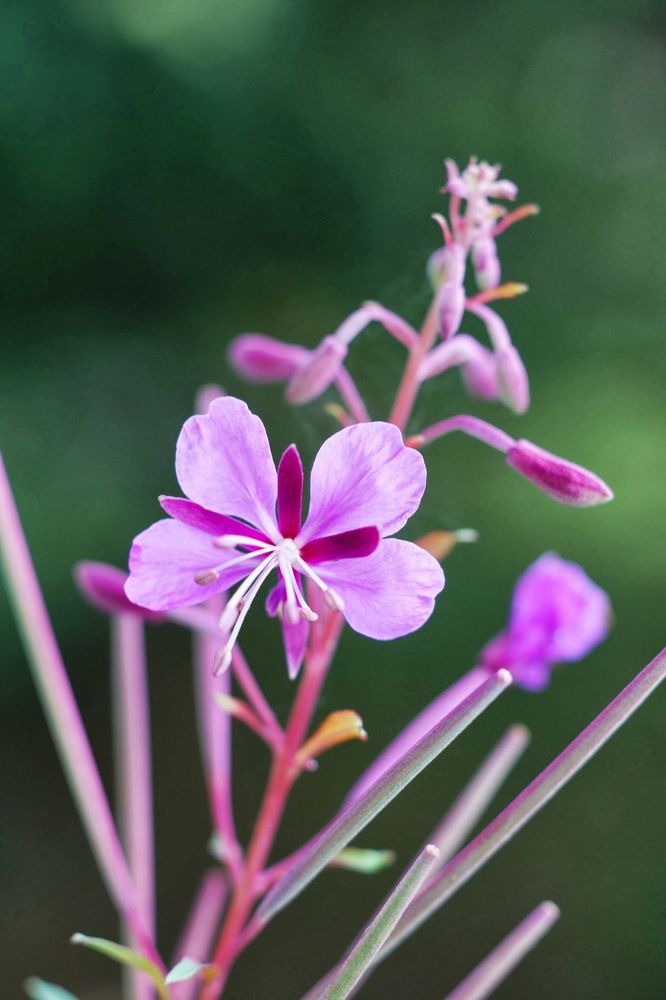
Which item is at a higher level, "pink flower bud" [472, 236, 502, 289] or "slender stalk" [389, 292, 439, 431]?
"pink flower bud" [472, 236, 502, 289]

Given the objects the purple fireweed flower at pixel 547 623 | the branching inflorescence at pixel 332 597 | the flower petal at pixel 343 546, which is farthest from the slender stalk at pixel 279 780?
the purple fireweed flower at pixel 547 623

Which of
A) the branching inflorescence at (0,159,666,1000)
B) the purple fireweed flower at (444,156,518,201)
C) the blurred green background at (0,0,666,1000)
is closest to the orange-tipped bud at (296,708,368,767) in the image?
the branching inflorescence at (0,159,666,1000)

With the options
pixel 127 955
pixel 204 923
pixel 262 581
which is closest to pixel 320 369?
pixel 262 581

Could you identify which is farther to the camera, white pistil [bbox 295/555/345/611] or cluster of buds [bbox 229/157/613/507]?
cluster of buds [bbox 229/157/613/507]

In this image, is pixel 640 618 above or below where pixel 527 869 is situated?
above

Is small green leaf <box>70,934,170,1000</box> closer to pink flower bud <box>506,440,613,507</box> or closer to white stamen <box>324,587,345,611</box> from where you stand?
white stamen <box>324,587,345,611</box>

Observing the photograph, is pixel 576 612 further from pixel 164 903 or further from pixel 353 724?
pixel 164 903

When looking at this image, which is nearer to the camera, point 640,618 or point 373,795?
point 373,795

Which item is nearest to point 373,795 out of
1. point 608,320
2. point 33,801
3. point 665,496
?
point 665,496
